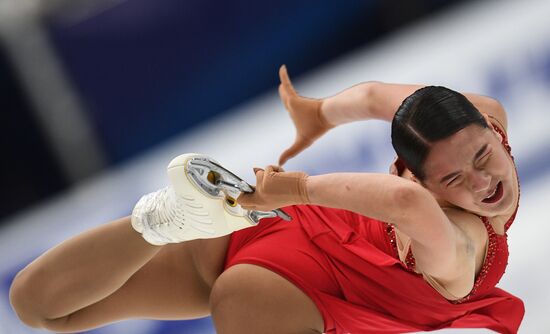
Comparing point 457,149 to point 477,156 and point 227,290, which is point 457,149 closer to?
point 477,156

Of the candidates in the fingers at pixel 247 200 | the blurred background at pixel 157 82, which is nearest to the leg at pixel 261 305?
the fingers at pixel 247 200

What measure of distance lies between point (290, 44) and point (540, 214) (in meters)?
1.39

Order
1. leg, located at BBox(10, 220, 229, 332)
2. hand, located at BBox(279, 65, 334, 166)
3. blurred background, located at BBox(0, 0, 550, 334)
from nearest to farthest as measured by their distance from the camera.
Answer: leg, located at BBox(10, 220, 229, 332) → hand, located at BBox(279, 65, 334, 166) → blurred background, located at BBox(0, 0, 550, 334)

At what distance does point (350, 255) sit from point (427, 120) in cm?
58

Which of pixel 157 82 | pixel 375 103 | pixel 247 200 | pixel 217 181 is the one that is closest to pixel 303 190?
pixel 247 200

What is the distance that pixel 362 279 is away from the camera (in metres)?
2.42

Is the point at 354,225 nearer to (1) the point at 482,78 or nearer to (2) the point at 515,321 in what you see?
(2) the point at 515,321

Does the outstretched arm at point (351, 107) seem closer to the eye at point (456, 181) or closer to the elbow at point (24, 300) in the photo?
the eye at point (456, 181)

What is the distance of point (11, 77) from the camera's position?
406cm

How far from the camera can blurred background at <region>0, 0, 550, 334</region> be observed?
3.80m

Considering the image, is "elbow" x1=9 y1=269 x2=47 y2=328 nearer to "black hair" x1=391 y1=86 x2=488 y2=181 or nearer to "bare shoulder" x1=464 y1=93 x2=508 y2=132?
"black hair" x1=391 y1=86 x2=488 y2=181

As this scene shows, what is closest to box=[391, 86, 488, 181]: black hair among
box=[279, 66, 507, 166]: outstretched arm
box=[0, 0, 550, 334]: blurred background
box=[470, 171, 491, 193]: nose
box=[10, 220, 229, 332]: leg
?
box=[470, 171, 491, 193]: nose

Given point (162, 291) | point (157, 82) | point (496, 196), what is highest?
point (157, 82)

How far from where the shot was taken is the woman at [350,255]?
200cm
